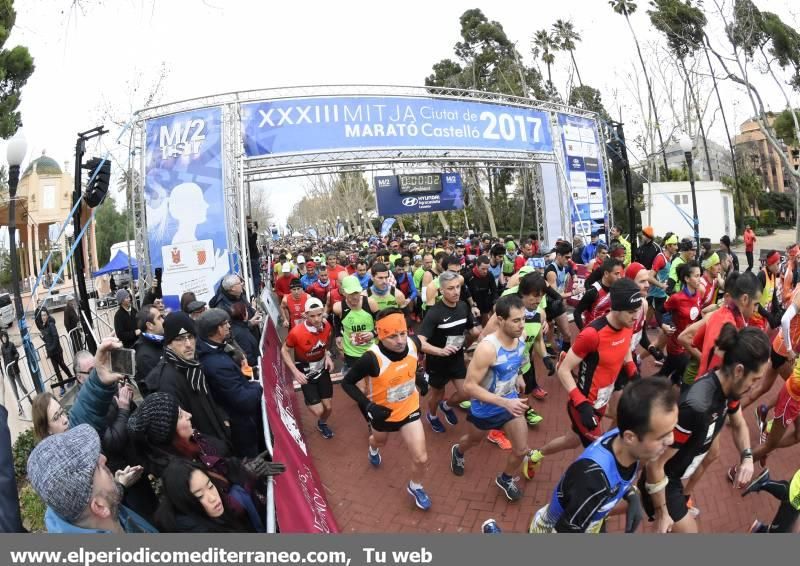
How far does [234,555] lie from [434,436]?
3528mm

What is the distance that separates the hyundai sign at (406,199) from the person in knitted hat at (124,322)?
39.9 feet

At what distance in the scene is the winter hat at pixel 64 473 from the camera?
176 centimetres

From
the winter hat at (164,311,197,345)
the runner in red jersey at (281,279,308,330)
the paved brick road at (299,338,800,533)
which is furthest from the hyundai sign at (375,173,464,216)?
the winter hat at (164,311,197,345)

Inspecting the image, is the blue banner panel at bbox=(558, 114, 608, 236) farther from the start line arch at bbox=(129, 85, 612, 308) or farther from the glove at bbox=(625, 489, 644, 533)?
the glove at bbox=(625, 489, 644, 533)

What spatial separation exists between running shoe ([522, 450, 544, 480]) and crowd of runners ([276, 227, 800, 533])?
0.04 feet

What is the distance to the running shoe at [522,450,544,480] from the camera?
410 cm

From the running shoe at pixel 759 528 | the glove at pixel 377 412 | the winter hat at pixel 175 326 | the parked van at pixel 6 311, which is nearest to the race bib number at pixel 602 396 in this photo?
the running shoe at pixel 759 528

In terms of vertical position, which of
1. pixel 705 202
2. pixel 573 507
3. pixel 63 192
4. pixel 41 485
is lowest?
pixel 573 507

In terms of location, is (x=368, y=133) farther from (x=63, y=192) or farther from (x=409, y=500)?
(x=63, y=192)

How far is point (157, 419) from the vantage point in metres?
2.46

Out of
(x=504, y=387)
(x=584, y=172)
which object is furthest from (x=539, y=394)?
(x=584, y=172)

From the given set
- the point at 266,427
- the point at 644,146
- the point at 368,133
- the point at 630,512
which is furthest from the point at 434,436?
the point at 644,146

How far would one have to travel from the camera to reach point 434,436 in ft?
17.2

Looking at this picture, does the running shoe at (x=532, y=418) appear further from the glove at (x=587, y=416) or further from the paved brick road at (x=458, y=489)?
the glove at (x=587, y=416)
